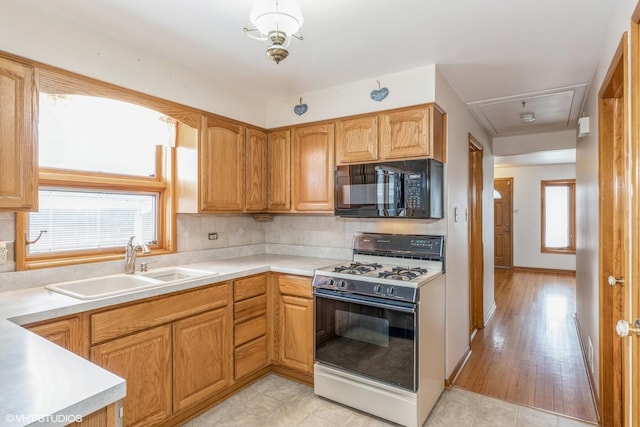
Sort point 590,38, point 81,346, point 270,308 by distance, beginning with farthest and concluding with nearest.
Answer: point 270,308, point 590,38, point 81,346

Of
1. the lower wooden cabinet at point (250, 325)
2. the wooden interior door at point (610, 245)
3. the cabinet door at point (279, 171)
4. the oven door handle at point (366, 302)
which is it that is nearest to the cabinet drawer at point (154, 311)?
the lower wooden cabinet at point (250, 325)

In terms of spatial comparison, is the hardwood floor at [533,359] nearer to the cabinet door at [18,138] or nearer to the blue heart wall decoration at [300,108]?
the blue heart wall decoration at [300,108]

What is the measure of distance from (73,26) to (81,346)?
1.74 m

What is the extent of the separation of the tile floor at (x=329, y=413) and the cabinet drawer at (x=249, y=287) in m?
0.72

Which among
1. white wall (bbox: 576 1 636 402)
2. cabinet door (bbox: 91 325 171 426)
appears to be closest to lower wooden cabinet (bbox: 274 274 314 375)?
cabinet door (bbox: 91 325 171 426)

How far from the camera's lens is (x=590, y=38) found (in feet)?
6.90

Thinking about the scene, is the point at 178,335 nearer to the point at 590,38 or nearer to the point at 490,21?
the point at 490,21

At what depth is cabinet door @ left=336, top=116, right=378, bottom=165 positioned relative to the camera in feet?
8.79

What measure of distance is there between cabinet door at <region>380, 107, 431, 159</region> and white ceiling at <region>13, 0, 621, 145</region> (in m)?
0.35

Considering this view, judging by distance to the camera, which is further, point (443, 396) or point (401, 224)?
point (401, 224)

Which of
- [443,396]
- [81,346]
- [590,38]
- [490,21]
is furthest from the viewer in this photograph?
[443,396]

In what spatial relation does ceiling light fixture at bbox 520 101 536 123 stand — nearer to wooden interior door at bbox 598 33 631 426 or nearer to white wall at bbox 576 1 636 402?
white wall at bbox 576 1 636 402

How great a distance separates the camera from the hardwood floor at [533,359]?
254 cm

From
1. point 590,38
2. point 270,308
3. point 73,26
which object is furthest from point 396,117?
point 73,26
